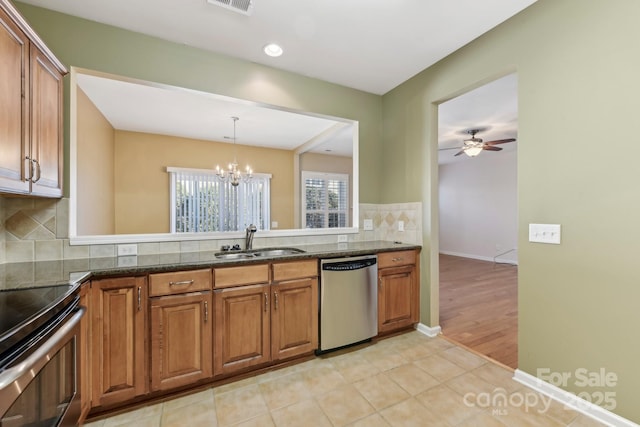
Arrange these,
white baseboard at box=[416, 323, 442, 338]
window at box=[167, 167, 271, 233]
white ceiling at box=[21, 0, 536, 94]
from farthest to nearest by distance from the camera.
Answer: window at box=[167, 167, 271, 233] → white baseboard at box=[416, 323, 442, 338] → white ceiling at box=[21, 0, 536, 94]

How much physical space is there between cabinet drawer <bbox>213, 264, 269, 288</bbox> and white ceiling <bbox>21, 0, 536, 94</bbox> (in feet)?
6.11

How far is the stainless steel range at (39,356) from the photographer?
90cm

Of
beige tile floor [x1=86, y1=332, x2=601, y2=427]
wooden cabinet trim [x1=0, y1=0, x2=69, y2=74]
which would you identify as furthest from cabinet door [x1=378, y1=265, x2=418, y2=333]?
wooden cabinet trim [x1=0, y1=0, x2=69, y2=74]

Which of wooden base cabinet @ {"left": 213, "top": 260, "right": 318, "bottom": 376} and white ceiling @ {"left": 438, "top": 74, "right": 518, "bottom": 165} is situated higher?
white ceiling @ {"left": 438, "top": 74, "right": 518, "bottom": 165}

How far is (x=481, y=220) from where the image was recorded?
273 inches

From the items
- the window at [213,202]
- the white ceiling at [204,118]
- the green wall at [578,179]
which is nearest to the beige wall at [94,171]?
the white ceiling at [204,118]

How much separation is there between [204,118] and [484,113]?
423 cm

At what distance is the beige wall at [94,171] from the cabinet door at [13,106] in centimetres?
186

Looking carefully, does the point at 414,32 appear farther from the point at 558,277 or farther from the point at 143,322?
the point at 143,322

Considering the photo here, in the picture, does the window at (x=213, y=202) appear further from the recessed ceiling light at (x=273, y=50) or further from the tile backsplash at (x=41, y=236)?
the recessed ceiling light at (x=273, y=50)

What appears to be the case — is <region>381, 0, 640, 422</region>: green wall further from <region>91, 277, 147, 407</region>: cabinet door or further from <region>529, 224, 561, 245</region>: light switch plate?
<region>91, 277, 147, 407</region>: cabinet door

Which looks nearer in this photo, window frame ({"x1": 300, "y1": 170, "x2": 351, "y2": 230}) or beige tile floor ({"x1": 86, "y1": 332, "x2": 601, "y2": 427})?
beige tile floor ({"x1": 86, "y1": 332, "x2": 601, "y2": 427})

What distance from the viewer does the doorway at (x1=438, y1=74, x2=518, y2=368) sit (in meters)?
2.93

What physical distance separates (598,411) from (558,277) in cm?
77
